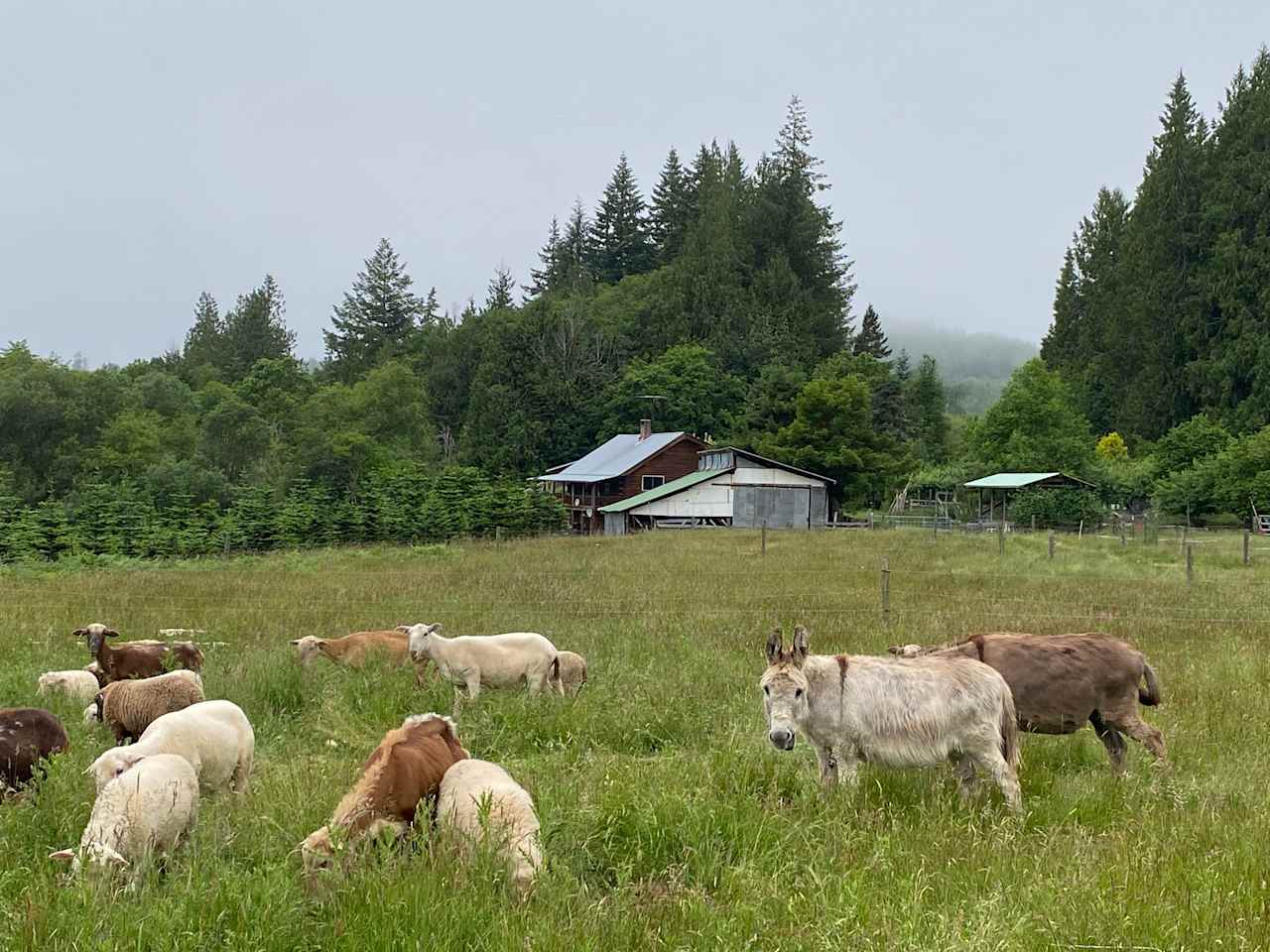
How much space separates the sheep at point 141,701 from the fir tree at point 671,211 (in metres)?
109

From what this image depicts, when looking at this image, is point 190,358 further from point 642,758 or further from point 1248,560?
point 642,758

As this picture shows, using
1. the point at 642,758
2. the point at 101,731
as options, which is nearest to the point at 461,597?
the point at 101,731

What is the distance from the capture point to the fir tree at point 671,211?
116875mm

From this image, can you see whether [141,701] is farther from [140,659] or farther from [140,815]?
[140,815]

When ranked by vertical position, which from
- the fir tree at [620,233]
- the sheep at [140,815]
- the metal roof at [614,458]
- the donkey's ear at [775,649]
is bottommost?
the sheep at [140,815]

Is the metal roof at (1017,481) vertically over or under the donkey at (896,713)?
over

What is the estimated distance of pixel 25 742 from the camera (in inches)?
307

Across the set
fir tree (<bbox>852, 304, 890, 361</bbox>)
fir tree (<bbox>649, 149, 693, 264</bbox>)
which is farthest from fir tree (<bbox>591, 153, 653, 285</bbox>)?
fir tree (<bbox>852, 304, 890, 361</bbox>)

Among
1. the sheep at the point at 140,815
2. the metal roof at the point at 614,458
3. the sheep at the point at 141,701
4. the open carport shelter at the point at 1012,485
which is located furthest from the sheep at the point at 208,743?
the metal roof at the point at 614,458

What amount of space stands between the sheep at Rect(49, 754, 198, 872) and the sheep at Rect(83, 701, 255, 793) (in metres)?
0.55

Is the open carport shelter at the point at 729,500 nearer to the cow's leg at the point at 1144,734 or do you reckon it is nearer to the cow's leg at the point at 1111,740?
the cow's leg at the point at 1111,740

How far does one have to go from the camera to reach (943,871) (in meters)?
5.81

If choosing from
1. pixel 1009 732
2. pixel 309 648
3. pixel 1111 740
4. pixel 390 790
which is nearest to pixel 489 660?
pixel 309 648

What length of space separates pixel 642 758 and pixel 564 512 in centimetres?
5068
